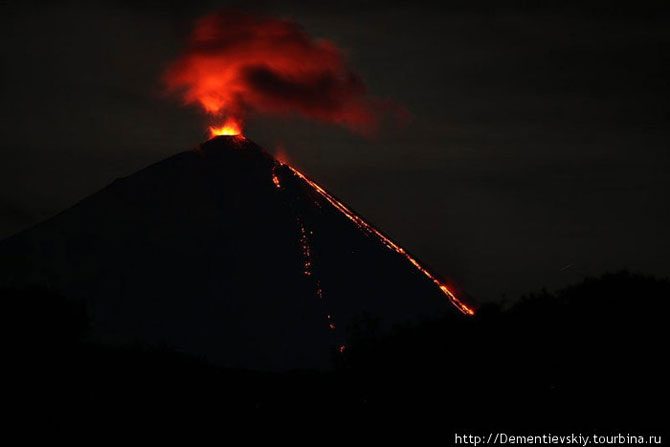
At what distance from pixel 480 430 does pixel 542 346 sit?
316 inches

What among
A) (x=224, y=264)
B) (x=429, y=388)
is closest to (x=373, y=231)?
(x=224, y=264)

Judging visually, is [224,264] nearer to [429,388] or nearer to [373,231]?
[373,231]

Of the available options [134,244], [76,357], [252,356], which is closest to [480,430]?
[76,357]

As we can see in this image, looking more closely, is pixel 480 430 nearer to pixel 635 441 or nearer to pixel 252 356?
pixel 635 441

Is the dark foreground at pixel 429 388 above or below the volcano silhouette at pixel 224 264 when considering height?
below

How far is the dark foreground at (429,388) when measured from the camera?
158 feet

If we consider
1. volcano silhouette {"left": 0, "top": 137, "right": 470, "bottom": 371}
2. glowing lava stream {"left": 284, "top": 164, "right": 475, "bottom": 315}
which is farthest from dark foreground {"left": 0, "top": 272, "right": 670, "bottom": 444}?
glowing lava stream {"left": 284, "top": 164, "right": 475, "bottom": 315}

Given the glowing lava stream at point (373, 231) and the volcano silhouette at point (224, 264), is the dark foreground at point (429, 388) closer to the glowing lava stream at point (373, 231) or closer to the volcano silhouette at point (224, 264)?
the volcano silhouette at point (224, 264)

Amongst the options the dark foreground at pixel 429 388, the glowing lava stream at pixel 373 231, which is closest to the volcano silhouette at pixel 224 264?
the glowing lava stream at pixel 373 231

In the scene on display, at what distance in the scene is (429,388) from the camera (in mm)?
52438

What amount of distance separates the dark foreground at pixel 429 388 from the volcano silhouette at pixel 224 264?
60298 millimetres

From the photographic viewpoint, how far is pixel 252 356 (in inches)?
4956

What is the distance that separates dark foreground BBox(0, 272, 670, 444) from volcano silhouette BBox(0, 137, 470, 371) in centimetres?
6030

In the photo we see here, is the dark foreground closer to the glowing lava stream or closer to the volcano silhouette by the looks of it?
the volcano silhouette
